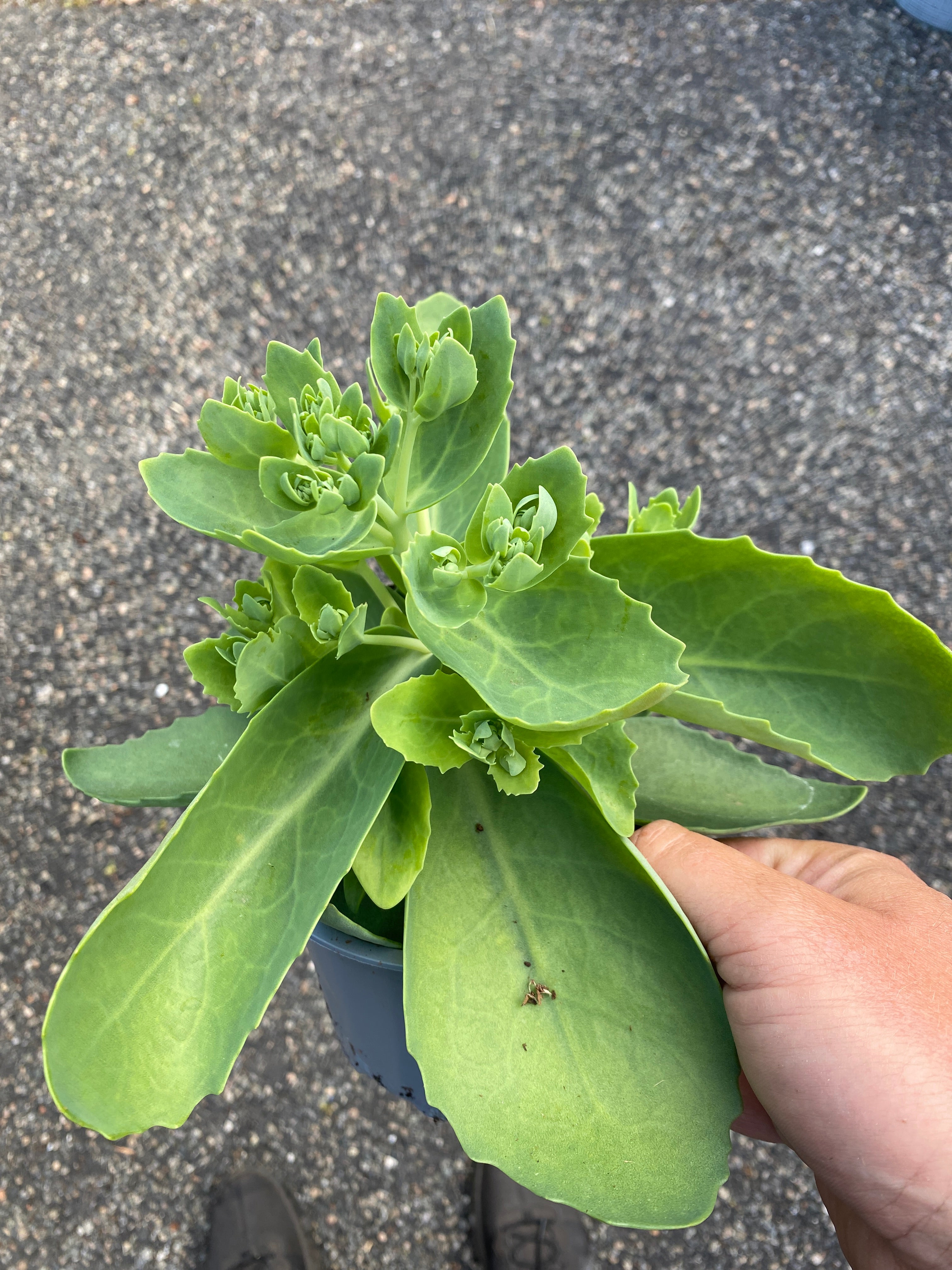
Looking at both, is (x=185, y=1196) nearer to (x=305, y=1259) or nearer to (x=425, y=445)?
(x=305, y=1259)

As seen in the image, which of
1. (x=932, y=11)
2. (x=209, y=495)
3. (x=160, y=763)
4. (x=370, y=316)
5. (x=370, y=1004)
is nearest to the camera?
(x=209, y=495)

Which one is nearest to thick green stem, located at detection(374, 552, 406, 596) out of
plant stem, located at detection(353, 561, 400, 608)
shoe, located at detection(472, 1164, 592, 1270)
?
plant stem, located at detection(353, 561, 400, 608)

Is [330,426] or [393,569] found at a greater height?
[330,426]

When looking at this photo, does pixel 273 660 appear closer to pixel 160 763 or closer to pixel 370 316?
pixel 160 763

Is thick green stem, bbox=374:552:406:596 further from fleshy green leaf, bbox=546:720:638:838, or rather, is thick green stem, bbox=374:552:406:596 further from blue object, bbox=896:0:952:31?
blue object, bbox=896:0:952:31

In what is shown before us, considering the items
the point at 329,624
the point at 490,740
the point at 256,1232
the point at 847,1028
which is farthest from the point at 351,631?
the point at 256,1232

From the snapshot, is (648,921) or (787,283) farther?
(787,283)

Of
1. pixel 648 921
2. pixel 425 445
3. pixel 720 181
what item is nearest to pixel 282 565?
pixel 425 445
